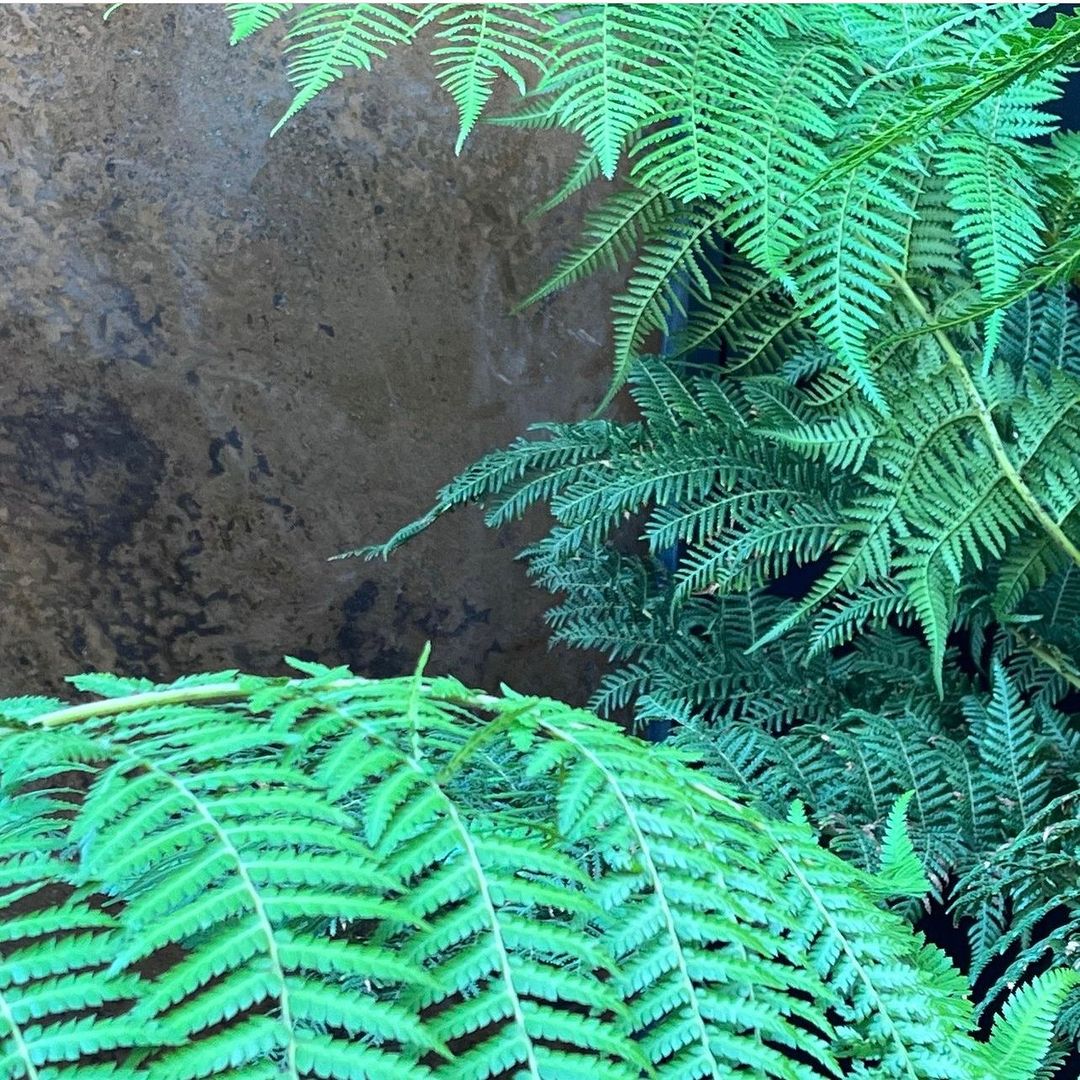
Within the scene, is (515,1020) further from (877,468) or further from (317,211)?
(317,211)

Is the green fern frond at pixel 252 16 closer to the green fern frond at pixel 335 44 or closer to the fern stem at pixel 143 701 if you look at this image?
the green fern frond at pixel 335 44

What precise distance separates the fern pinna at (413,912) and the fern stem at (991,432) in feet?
1.52

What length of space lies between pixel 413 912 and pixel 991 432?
759 mm

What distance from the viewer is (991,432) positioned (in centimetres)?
93

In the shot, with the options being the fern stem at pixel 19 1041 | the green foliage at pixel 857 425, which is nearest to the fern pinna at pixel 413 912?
the fern stem at pixel 19 1041

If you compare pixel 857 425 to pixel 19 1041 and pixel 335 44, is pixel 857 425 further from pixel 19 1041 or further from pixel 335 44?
pixel 19 1041

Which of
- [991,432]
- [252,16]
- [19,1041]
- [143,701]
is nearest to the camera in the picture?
[19,1041]

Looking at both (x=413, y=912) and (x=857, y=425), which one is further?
(x=857, y=425)

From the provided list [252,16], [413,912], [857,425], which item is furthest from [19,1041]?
[857,425]

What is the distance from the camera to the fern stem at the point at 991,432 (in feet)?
2.95

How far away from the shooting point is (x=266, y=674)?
1293mm

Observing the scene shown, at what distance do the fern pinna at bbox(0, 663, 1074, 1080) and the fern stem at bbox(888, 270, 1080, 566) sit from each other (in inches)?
18.2

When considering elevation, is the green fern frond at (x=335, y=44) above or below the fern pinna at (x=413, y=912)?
above

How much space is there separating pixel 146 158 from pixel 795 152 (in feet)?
2.44
